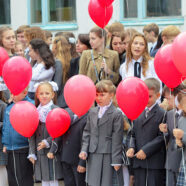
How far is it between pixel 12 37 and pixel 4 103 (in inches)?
36.8

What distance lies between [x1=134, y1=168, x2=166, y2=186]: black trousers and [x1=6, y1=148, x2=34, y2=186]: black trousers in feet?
4.64

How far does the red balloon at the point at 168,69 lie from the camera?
5.14 meters

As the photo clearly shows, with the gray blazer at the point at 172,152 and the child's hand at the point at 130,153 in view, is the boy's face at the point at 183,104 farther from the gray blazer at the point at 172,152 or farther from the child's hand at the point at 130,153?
the child's hand at the point at 130,153

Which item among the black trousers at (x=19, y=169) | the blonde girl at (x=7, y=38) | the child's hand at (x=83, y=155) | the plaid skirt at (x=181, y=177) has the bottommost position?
the black trousers at (x=19, y=169)

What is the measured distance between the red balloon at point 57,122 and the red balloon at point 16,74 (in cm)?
44

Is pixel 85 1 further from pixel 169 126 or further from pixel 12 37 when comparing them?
pixel 169 126

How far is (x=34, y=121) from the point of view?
236 inches

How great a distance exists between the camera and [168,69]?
514 centimetres

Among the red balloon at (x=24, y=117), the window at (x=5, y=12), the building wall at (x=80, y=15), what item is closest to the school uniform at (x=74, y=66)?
the red balloon at (x=24, y=117)

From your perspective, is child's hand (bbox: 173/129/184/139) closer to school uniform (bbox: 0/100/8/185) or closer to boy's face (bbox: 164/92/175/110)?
boy's face (bbox: 164/92/175/110)

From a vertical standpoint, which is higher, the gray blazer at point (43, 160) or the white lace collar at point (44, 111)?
the white lace collar at point (44, 111)

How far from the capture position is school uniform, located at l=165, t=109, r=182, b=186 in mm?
5367

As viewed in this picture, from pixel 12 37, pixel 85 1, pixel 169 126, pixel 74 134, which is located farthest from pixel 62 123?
pixel 85 1

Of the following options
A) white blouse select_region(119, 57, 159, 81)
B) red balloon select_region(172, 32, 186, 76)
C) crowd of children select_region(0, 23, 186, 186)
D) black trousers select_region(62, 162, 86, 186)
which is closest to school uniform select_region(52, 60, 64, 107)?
crowd of children select_region(0, 23, 186, 186)
